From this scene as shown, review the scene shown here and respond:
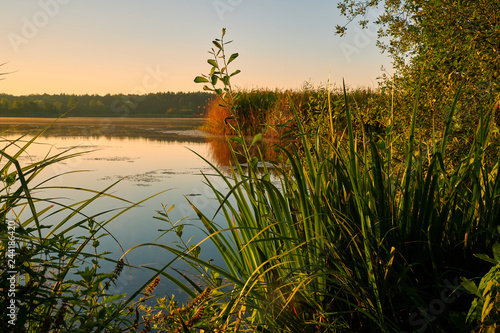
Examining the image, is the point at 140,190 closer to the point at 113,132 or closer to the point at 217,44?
the point at 217,44

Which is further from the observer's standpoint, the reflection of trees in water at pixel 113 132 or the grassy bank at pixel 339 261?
the reflection of trees in water at pixel 113 132

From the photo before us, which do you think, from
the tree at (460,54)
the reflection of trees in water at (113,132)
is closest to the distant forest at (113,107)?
the reflection of trees in water at (113,132)

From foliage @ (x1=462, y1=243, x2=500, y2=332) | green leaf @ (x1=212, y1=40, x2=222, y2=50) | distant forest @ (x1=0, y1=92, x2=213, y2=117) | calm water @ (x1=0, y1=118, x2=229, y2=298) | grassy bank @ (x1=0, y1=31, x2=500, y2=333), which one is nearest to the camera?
foliage @ (x1=462, y1=243, x2=500, y2=332)

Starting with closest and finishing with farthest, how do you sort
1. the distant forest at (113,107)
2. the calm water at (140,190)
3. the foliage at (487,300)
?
1. the foliage at (487,300)
2. the calm water at (140,190)
3. the distant forest at (113,107)

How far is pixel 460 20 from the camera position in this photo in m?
3.31

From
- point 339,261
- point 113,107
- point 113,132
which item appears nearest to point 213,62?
point 339,261

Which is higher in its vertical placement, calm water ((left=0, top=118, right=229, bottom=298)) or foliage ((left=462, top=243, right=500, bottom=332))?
foliage ((left=462, top=243, right=500, bottom=332))

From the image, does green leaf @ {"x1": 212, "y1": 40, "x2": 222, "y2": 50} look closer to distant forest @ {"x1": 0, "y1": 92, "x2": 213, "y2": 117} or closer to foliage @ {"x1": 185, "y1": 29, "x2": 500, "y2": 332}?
foliage @ {"x1": 185, "y1": 29, "x2": 500, "y2": 332}

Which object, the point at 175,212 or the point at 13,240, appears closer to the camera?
the point at 13,240

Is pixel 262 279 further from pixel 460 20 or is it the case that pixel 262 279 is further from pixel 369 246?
pixel 460 20

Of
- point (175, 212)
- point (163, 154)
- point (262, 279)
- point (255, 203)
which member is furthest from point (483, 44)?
point (163, 154)

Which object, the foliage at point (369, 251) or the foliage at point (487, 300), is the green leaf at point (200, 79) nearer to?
the foliage at point (369, 251)

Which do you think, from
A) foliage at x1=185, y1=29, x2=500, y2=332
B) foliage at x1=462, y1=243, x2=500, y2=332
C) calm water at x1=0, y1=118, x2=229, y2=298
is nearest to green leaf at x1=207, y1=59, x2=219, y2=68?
calm water at x1=0, y1=118, x2=229, y2=298

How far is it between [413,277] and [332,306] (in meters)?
0.33
